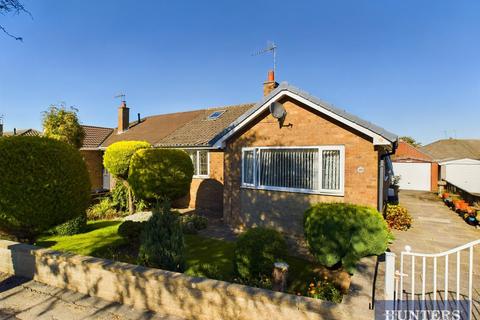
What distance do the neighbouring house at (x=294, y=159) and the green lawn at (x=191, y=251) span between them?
2.27 m

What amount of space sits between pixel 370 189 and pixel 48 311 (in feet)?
30.2

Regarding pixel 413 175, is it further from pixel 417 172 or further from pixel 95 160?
pixel 95 160

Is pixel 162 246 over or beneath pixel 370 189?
beneath

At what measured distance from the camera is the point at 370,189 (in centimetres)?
923

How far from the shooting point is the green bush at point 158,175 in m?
12.7

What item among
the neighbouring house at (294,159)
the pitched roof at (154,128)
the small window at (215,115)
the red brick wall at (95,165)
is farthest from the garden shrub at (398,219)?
the red brick wall at (95,165)

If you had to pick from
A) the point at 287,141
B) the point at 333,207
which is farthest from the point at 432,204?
the point at 333,207

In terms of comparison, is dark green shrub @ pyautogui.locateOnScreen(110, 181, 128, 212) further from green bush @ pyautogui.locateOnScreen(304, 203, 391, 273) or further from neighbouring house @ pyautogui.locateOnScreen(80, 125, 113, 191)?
green bush @ pyautogui.locateOnScreen(304, 203, 391, 273)

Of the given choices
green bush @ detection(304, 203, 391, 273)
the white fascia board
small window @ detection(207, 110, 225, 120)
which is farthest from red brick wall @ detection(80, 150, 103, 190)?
green bush @ detection(304, 203, 391, 273)

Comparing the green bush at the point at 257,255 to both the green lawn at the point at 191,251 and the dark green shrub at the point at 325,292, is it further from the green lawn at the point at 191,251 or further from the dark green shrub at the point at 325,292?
the dark green shrub at the point at 325,292

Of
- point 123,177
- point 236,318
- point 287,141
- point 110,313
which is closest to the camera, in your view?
point 236,318

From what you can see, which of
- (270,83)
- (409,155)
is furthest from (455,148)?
(270,83)

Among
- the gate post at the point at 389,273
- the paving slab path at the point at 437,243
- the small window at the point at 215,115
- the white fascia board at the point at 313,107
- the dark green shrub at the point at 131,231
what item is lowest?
the paving slab path at the point at 437,243

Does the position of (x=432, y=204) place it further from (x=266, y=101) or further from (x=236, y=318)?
(x=236, y=318)
